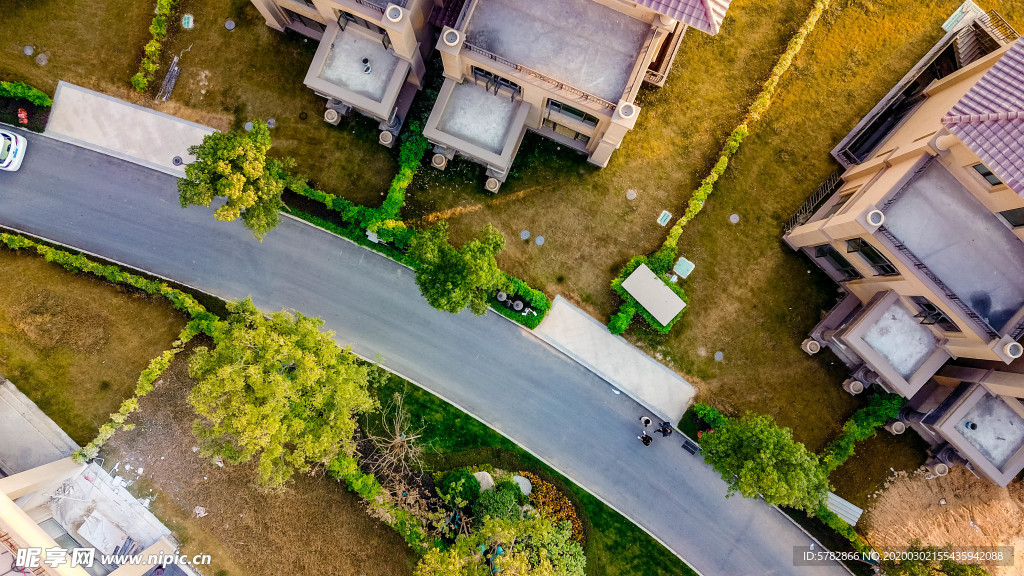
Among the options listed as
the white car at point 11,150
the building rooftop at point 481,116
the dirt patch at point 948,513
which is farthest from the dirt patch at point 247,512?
the dirt patch at point 948,513

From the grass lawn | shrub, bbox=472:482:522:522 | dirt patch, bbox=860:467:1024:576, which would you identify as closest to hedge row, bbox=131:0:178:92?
the grass lawn

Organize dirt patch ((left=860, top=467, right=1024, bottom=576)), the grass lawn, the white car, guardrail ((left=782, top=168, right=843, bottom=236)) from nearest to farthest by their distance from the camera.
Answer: the grass lawn
the white car
dirt patch ((left=860, top=467, right=1024, bottom=576))
guardrail ((left=782, top=168, right=843, bottom=236))

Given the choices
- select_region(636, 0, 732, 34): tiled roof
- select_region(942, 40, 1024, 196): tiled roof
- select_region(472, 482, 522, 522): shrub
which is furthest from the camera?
select_region(472, 482, 522, 522): shrub

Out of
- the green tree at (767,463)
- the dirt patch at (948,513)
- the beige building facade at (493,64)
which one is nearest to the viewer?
the beige building facade at (493,64)

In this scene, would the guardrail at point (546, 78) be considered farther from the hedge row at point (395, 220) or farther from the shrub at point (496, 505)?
the shrub at point (496, 505)

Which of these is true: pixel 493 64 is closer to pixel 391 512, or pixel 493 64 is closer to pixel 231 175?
pixel 231 175

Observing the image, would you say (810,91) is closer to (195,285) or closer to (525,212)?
(525,212)

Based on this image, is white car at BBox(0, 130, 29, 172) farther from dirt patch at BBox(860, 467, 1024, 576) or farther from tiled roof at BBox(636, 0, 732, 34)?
dirt patch at BBox(860, 467, 1024, 576)
